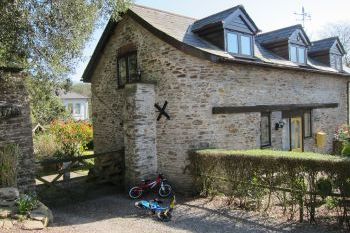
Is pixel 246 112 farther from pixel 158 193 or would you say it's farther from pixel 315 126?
pixel 315 126

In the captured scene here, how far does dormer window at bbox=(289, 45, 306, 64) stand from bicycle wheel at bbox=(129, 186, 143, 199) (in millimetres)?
9966

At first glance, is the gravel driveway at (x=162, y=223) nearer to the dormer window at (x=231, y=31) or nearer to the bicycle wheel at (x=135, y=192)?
the bicycle wheel at (x=135, y=192)

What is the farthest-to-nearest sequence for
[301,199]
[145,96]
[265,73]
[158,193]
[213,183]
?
[265,73] < [145,96] < [158,193] < [213,183] < [301,199]

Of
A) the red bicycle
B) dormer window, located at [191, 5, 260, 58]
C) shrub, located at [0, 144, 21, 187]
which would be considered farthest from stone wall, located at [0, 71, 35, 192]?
dormer window, located at [191, 5, 260, 58]

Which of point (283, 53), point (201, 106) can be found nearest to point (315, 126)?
point (283, 53)

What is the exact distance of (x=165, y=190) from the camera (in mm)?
11438

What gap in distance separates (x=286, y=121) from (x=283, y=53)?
11.2ft

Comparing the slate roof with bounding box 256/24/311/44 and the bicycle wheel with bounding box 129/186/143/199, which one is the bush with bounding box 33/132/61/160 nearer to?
the bicycle wheel with bounding box 129/186/143/199

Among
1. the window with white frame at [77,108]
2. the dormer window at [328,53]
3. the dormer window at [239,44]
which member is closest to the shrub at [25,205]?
the dormer window at [239,44]

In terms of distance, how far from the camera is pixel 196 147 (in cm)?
1176

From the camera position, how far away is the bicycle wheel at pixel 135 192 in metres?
11.3

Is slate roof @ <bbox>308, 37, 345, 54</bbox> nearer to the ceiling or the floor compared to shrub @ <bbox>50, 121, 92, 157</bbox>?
nearer to the ceiling

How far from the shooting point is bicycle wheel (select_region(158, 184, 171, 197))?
447 inches

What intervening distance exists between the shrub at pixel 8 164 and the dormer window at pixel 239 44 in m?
8.28
